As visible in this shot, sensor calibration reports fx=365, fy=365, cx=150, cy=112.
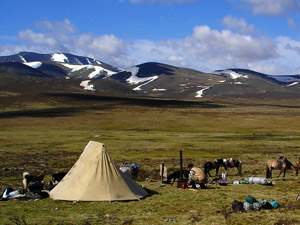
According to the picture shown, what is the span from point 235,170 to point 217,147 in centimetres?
2112

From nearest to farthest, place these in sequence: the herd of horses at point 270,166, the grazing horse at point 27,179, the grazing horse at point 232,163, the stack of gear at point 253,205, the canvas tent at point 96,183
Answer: the stack of gear at point 253,205 → the canvas tent at point 96,183 → the grazing horse at point 27,179 → the herd of horses at point 270,166 → the grazing horse at point 232,163

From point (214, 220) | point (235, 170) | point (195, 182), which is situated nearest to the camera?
point (214, 220)

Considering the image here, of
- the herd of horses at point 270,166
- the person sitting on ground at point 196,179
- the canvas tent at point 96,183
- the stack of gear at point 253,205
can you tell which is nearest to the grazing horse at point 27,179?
the canvas tent at point 96,183

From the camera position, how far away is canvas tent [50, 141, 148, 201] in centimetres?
1909

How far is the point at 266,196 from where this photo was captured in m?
20.2

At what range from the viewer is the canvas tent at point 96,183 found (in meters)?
19.1

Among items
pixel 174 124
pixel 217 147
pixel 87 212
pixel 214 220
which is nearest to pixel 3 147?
pixel 217 147

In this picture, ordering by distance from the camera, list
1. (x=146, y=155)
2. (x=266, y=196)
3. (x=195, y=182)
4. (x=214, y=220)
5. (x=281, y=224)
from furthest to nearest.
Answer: (x=146, y=155) < (x=195, y=182) < (x=266, y=196) < (x=214, y=220) < (x=281, y=224)

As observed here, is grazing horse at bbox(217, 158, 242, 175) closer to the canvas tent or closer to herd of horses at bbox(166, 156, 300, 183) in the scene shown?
herd of horses at bbox(166, 156, 300, 183)

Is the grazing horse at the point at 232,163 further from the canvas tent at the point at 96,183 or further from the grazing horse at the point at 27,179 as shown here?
the grazing horse at the point at 27,179

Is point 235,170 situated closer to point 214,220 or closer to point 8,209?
point 214,220

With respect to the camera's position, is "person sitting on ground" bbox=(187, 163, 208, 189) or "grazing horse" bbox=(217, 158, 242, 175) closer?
"person sitting on ground" bbox=(187, 163, 208, 189)

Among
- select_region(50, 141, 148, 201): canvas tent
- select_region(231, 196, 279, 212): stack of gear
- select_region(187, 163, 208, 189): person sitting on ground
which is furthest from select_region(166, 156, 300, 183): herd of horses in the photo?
select_region(231, 196, 279, 212): stack of gear

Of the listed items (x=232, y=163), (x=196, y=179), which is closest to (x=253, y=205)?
(x=196, y=179)
